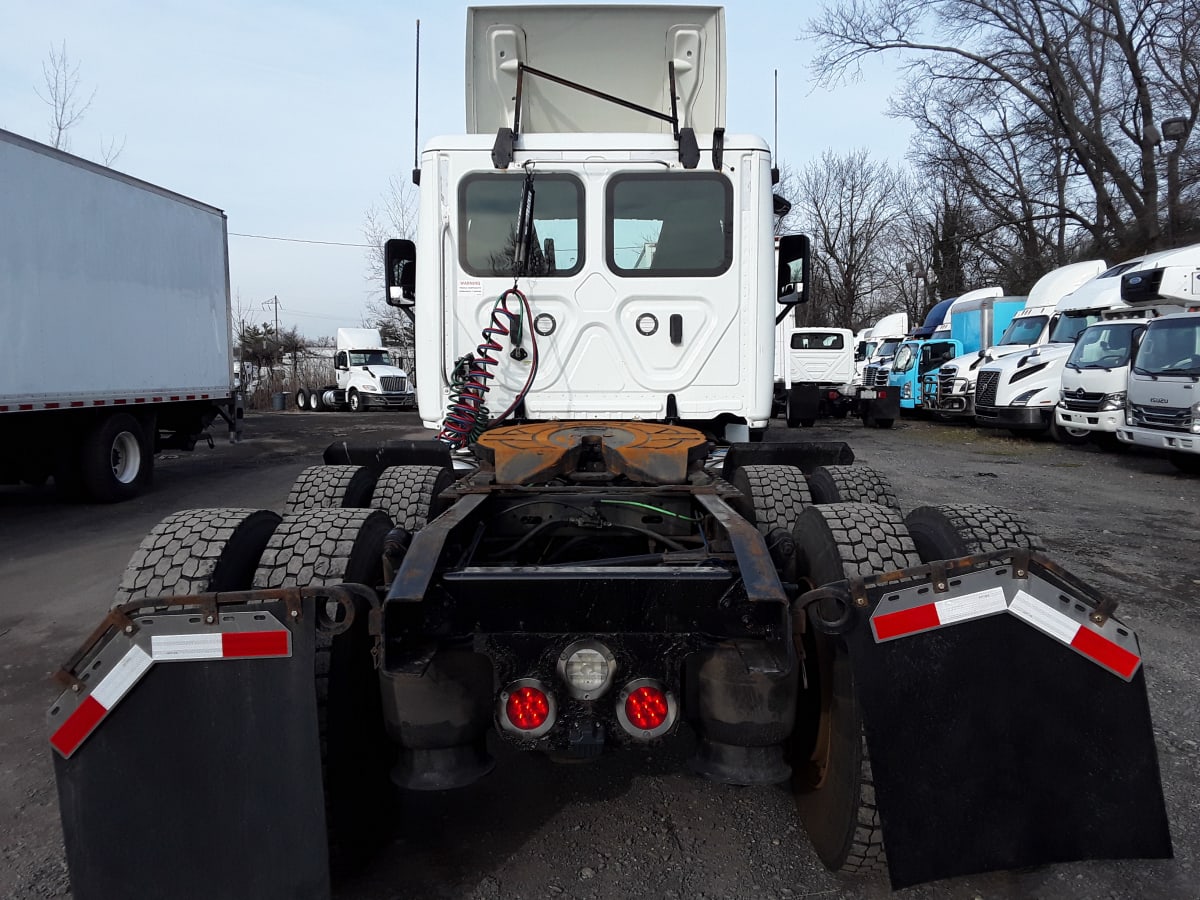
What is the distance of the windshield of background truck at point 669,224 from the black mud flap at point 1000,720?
299 centimetres

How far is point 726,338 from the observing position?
15.3ft

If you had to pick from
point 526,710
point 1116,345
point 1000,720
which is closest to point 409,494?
point 526,710

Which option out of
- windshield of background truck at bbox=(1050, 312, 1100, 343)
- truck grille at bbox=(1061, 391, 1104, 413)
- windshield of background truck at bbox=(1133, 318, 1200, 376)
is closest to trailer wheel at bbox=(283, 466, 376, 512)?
windshield of background truck at bbox=(1133, 318, 1200, 376)

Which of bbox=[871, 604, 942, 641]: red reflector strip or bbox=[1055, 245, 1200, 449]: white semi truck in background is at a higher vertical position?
bbox=[1055, 245, 1200, 449]: white semi truck in background

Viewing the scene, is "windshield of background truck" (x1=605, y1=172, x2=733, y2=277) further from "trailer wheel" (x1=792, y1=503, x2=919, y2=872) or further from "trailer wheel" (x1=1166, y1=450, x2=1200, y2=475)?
"trailer wheel" (x1=1166, y1=450, x2=1200, y2=475)

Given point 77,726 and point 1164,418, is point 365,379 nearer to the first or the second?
point 1164,418

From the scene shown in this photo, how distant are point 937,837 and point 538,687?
1.06 metres

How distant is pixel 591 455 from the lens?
11.8 ft

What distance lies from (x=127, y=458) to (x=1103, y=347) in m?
15.3

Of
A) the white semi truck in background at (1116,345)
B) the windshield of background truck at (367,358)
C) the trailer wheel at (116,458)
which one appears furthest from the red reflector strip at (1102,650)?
the windshield of background truck at (367,358)

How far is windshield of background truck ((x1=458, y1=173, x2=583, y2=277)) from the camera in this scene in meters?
4.62

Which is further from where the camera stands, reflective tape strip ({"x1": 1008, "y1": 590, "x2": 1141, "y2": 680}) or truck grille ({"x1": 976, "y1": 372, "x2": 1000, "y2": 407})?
truck grille ({"x1": 976, "y1": 372, "x2": 1000, "y2": 407})

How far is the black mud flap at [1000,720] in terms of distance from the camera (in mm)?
1992

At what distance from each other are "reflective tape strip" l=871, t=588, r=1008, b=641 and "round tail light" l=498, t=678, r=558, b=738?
860mm
